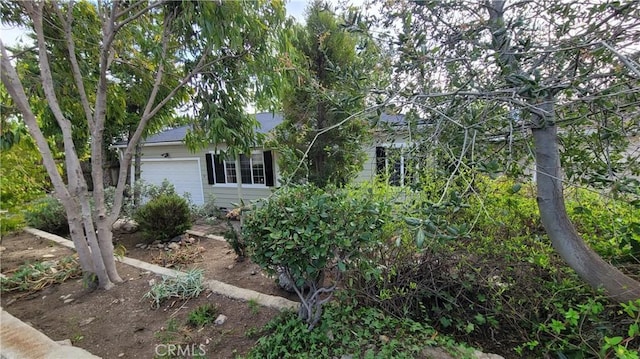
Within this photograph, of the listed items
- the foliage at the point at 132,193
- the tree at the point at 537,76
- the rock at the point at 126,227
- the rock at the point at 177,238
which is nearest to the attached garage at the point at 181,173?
the foliage at the point at 132,193

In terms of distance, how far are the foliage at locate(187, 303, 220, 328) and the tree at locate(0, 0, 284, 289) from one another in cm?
158

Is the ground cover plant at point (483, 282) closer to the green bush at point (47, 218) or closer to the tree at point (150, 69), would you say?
the tree at point (150, 69)

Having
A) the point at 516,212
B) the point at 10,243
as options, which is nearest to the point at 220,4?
the point at 516,212

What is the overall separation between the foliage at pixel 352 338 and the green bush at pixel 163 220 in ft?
13.1

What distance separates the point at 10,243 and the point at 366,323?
25.9 ft

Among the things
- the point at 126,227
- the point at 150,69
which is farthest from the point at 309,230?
the point at 126,227

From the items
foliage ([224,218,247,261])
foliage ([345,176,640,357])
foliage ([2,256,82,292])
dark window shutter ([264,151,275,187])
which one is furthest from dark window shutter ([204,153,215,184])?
foliage ([345,176,640,357])

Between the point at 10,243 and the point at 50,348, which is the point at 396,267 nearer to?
the point at 50,348

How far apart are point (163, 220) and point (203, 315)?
3404 mm

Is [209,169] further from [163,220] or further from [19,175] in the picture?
[19,175]

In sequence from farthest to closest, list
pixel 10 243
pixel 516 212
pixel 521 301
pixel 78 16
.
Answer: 1. pixel 10 243
2. pixel 78 16
3. pixel 516 212
4. pixel 521 301

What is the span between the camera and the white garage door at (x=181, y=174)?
1048cm

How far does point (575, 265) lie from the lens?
1.95m

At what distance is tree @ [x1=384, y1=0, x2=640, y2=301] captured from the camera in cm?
150
